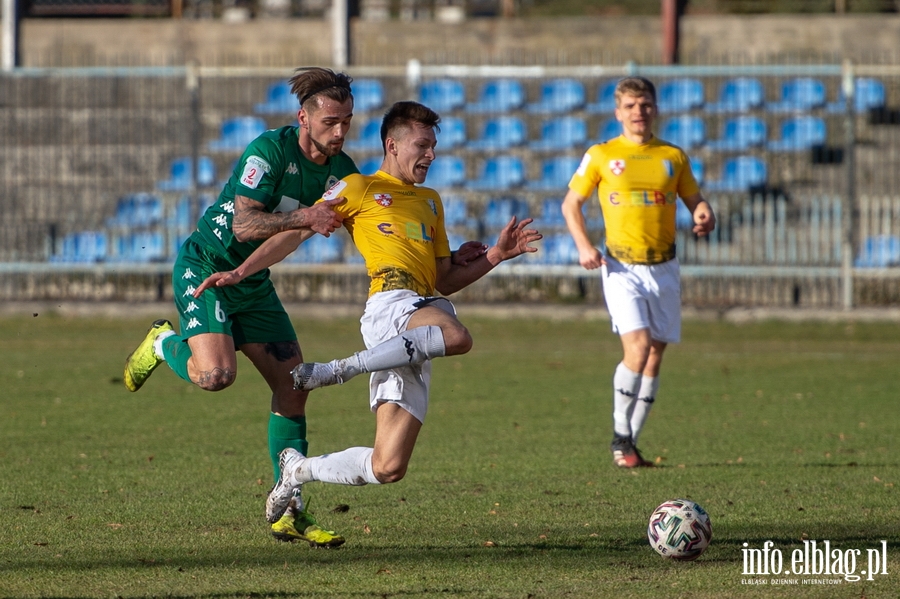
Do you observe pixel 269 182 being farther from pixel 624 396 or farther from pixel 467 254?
pixel 624 396

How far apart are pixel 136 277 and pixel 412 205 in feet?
45.8

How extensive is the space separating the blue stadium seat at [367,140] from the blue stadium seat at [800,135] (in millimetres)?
6088

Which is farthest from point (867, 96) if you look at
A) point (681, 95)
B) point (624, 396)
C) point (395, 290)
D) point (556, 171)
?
point (395, 290)

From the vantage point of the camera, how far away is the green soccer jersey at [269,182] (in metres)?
5.75

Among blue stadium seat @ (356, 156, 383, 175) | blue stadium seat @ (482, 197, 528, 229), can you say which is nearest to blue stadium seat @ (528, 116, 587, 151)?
blue stadium seat @ (482, 197, 528, 229)

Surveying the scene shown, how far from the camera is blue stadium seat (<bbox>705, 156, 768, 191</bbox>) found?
19391 mm

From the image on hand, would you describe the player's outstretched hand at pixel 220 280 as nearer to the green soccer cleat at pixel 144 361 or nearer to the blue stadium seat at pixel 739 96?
the green soccer cleat at pixel 144 361

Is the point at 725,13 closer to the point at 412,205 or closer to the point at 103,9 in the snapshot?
the point at 103,9

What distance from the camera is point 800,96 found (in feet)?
66.6

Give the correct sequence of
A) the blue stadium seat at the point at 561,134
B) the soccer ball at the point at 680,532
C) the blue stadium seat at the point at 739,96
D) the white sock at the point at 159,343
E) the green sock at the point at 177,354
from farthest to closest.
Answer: the blue stadium seat at the point at 561,134, the blue stadium seat at the point at 739,96, the white sock at the point at 159,343, the green sock at the point at 177,354, the soccer ball at the point at 680,532

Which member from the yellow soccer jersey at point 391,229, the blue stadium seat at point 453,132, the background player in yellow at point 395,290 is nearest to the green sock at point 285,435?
the background player in yellow at point 395,290

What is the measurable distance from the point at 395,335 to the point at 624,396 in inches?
120

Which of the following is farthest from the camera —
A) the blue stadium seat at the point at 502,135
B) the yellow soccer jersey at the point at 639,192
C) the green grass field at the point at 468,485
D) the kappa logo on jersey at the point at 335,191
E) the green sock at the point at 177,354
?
the blue stadium seat at the point at 502,135

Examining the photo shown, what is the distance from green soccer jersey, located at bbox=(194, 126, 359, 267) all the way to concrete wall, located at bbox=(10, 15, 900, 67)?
15648 millimetres
